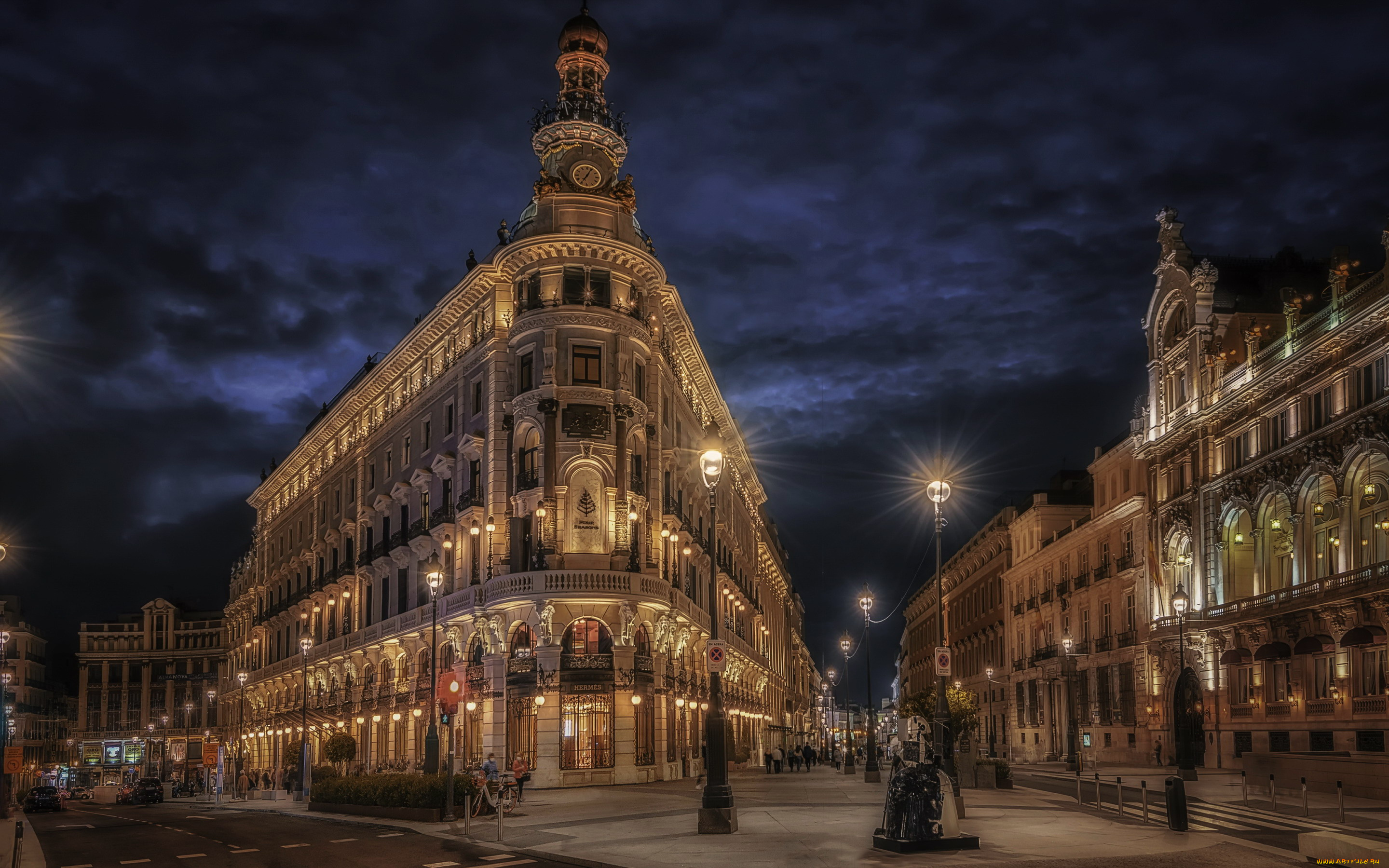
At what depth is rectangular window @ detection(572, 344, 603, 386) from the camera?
155ft

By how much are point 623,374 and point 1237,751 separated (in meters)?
31.7

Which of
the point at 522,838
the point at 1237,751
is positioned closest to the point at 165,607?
the point at 1237,751

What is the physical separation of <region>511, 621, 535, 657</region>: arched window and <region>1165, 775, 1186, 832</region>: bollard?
26757 millimetres

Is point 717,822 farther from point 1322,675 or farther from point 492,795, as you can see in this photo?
point 1322,675

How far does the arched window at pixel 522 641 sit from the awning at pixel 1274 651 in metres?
29.8

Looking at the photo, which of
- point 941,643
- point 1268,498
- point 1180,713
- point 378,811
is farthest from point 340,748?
point 1268,498

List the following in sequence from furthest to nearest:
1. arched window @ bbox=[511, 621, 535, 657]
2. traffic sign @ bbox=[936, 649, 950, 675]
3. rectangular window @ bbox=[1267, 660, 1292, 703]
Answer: rectangular window @ bbox=[1267, 660, 1292, 703], arched window @ bbox=[511, 621, 535, 657], traffic sign @ bbox=[936, 649, 950, 675]

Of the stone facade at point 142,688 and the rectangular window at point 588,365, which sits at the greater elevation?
the rectangular window at point 588,365

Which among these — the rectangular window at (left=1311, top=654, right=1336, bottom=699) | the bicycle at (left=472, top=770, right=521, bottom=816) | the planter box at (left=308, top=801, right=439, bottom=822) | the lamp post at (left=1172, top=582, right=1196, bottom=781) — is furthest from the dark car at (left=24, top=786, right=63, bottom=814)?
the rectangular window at (left=1311, top=654, right=1336, bottom=699)

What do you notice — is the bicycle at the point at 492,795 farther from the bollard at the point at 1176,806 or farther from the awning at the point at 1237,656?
the awning at the point at 1237,656

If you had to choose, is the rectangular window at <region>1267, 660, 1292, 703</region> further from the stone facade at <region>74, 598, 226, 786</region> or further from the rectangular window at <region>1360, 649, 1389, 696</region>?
the stone facade at <region>74, 598, 226, 786</region>

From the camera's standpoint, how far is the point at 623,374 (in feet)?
156

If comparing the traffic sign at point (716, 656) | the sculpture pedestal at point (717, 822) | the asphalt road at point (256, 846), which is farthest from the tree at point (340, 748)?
the sculpture pedestal at point (717, 822)

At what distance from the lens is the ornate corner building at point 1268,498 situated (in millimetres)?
43969
